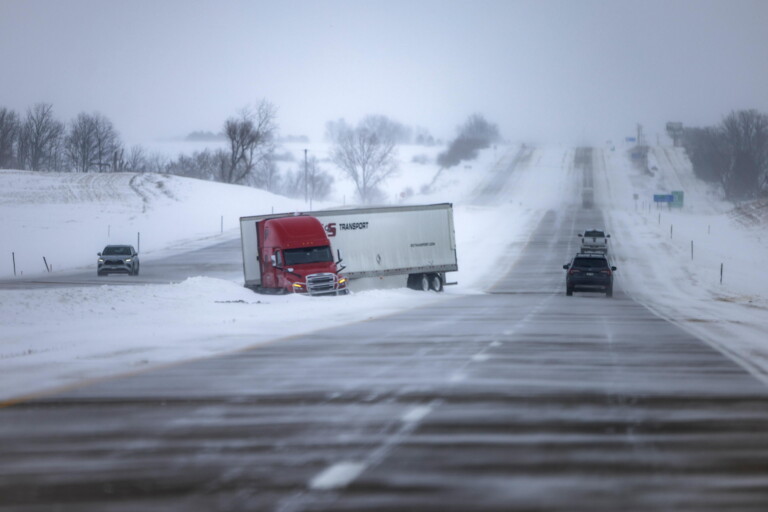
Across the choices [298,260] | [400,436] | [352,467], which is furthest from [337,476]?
[298,260]

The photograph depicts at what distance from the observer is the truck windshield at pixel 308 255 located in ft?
130

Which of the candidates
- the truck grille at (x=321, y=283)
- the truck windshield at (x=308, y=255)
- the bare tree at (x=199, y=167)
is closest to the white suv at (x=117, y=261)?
the truck windshield at (x=308, y=255)

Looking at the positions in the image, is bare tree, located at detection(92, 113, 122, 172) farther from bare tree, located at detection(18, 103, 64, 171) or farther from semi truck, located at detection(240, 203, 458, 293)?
semi truck, located at detection(240, 203, 458, 293)

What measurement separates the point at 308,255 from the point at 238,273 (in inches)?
1100

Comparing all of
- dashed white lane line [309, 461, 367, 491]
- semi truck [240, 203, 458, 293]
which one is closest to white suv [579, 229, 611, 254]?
semi truck [240, 203, 458, 293]

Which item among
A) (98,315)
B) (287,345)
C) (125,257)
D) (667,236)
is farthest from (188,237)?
(287,345)

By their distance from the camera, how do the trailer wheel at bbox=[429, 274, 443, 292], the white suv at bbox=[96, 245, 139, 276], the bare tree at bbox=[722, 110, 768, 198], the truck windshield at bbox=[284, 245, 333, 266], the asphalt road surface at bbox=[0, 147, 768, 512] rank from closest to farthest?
the asphalt road surface at bbox=[0, 147, 768, 512] → the truck windshield at bbox=[284, 245, 333, 266] → the trailer wheel at bbox=[429, 274, 443, 292] → the white suv at bbox=[96, 245, 139, 276] → the bare tree at bbox=[722, 110, 768, 198]

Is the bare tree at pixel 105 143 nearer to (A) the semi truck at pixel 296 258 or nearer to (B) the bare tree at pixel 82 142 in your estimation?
(B) the bare tree at pixel 82 142

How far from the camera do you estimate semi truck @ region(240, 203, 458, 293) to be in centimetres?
4509

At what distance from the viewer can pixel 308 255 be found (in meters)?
39.8

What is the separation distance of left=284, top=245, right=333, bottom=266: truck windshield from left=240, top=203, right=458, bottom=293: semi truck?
233 cm

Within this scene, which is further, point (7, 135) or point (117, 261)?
point (7, 135)

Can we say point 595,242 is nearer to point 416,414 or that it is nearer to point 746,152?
point 416,414

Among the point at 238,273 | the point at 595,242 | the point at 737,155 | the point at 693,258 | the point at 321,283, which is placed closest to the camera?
the point at 321,283
